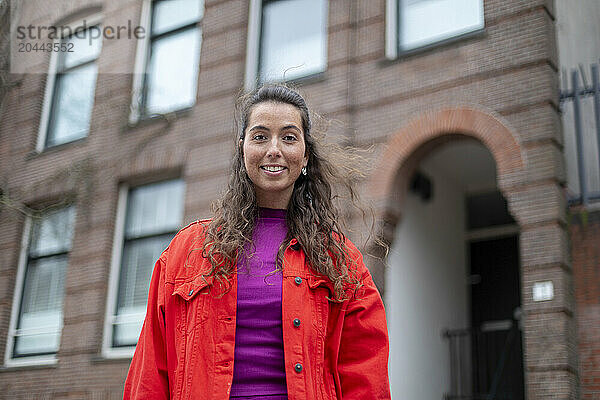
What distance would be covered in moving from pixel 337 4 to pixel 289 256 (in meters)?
7.24

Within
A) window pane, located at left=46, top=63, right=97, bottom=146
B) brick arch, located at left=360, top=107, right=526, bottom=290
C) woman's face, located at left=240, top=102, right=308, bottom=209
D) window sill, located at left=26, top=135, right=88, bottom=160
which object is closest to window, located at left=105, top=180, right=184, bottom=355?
window sill, located at left=26, top=135, right=88, bottom=160

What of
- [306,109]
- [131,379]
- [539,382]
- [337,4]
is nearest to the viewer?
[131,379]

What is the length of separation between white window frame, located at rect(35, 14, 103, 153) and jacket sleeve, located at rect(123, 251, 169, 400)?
1033cm

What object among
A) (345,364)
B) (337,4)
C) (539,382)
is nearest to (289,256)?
(345,364)

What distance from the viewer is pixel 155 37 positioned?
11.1m

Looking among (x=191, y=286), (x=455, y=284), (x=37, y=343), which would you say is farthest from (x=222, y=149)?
(x=191, y=286)

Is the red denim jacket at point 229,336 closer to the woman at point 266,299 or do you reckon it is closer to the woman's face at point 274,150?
the woman at point 266,299

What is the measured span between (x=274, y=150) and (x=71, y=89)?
1052 cm

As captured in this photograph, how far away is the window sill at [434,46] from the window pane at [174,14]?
352cm

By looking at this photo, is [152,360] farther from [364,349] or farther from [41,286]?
[41,286]

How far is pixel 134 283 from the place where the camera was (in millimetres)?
10047

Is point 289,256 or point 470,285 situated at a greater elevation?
point 470,285

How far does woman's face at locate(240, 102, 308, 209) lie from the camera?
2.31m

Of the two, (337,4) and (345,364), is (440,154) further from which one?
(345,364)
